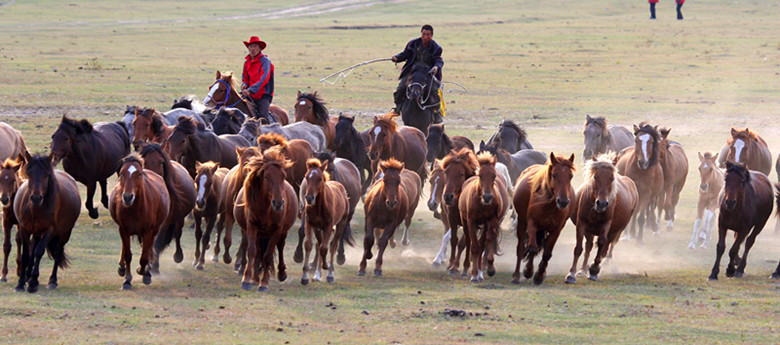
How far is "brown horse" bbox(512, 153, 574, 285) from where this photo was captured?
1155 cm

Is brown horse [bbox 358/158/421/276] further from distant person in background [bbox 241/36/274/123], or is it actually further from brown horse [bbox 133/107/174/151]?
distant person in background [bbox 241/36/274/123]

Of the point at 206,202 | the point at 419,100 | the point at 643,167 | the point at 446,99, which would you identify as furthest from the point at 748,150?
the point at 446,99

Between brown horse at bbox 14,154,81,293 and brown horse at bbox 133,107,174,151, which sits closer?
brown horse at bbox 14,154,81,293

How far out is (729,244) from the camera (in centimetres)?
1534

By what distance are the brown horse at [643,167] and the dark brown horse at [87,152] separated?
701 cm

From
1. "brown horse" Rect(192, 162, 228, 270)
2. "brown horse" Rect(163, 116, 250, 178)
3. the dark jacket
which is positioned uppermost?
the dark jacket

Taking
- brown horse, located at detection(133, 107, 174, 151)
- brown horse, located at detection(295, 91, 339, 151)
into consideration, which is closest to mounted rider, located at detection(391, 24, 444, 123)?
brown horse, located at detection(295, 91, 339, 151)

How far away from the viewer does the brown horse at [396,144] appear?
1623 cm

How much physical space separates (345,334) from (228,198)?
4.00 metres

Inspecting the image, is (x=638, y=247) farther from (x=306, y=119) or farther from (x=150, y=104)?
(x=150, y=104)

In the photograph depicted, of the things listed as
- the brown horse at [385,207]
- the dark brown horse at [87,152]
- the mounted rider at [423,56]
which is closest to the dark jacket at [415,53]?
the mounted rider at [423,56]

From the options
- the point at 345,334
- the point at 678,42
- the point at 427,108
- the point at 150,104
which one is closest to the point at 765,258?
the point at 427,108

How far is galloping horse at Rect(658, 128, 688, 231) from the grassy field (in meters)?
0.38

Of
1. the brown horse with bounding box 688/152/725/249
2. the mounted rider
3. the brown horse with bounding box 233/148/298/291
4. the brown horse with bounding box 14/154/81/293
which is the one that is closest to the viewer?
the brown horse with bounding box 14/154/81/293
